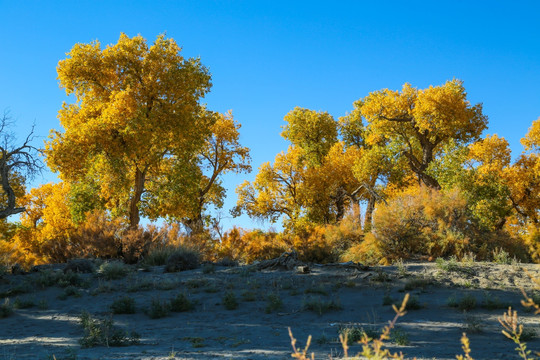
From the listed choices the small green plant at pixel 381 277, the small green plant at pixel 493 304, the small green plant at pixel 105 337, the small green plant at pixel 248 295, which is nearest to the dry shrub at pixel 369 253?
the small green plant at pixel 381 277

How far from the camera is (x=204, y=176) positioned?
105 ft

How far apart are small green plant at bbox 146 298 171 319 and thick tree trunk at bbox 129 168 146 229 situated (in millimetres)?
12382

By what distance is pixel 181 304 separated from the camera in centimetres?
1140

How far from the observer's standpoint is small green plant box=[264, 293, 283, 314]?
10.8 metres

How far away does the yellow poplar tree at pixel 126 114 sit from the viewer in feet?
72.4

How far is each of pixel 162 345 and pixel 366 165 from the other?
2322 cm

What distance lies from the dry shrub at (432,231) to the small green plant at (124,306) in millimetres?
9235

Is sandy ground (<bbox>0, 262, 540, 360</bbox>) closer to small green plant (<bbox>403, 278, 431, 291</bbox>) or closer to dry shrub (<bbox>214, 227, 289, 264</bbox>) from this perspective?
small green plant (<bbox>403, 278, 431, 291</bbox>)

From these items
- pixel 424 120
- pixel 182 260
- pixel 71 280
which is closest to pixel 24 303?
pixel 71 280

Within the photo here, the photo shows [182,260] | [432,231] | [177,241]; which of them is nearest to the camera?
[182,260]

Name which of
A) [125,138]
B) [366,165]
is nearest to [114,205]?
[125,138]

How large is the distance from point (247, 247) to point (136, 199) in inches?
Answer: 296

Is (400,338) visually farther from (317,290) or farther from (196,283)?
(196,283)

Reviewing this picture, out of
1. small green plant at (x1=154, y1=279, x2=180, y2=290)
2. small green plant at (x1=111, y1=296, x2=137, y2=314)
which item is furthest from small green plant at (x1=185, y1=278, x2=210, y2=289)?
small green plant at (x1=111, y1=296, x2=137, y2=314)
